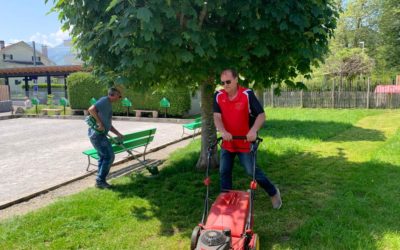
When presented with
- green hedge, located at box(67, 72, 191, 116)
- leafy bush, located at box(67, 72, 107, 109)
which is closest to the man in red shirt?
green hedge, located at box(67, 72, 191, 116)

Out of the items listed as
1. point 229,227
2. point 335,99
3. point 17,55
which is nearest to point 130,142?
point 229,227

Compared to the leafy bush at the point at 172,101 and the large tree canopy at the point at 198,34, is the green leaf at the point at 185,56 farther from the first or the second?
the leafy bush at the point at 172,101

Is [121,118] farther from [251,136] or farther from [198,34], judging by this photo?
[251,136]

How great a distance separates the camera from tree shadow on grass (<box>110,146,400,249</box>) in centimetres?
440

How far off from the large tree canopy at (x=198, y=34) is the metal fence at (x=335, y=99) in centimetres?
1463

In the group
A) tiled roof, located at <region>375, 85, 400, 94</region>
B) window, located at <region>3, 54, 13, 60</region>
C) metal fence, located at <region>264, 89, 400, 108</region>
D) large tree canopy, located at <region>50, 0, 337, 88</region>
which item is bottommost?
metal fence, located at <region>264, 89, 400, 108</region>

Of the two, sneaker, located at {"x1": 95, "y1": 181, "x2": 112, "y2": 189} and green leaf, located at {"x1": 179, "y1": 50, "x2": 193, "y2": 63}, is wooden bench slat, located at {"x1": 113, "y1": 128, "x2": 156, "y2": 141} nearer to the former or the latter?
sneaker, located at {"x1": 95, "y1": 181, "x2": 112, "y2": 189}

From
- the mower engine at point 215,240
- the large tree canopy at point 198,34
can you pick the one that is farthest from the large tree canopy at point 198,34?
the mower engine at point 215,240

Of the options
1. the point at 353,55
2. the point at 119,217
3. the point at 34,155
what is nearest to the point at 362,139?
the point at 119,217

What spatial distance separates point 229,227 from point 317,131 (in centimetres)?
911

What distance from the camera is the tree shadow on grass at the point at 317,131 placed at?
1099 centimetres

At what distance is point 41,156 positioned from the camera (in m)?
10.7

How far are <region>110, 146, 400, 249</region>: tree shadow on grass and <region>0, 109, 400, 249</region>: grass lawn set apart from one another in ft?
0.04

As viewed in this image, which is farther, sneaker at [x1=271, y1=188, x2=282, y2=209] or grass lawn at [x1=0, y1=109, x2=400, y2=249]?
sneaker at [x1=271, y1=188, x2=282, y2=209]
